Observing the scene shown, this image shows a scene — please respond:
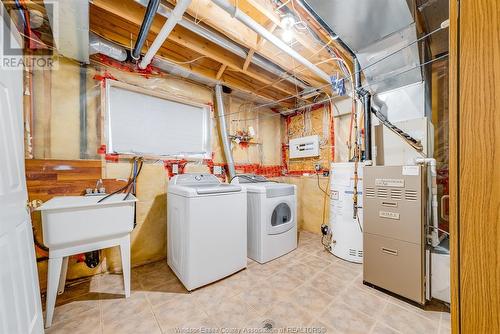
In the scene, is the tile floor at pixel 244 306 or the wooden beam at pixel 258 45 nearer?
the tile floor at pixel 244 306

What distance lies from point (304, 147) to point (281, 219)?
1539 millimetres

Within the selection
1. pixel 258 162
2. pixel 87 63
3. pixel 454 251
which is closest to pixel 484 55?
pixel 454 251

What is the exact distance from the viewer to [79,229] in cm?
147

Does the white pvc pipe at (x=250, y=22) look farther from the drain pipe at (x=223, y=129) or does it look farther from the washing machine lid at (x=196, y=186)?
the washing machine lid at (x=196, y=186)

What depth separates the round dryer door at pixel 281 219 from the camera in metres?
2.46

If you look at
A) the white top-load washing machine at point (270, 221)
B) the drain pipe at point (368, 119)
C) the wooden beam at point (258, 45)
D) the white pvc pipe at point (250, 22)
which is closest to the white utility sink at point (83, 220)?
the white top-load washing machine at point (270, 221)

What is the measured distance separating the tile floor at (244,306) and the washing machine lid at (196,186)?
2.98 feet

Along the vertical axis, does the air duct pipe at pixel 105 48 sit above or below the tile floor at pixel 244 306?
above

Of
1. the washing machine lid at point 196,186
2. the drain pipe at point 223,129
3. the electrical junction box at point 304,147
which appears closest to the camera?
the washing machine lid at point 196,186

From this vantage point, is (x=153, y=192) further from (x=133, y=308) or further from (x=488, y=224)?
(x=488, y=224)

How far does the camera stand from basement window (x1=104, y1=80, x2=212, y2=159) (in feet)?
7.22

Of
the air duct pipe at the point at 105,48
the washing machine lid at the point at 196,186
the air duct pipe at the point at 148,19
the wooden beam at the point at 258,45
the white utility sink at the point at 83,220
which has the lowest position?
the white utility sink at the point at 83,220

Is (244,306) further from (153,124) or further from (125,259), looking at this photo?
(153,124)

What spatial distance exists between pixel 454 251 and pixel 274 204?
73.8 inches
